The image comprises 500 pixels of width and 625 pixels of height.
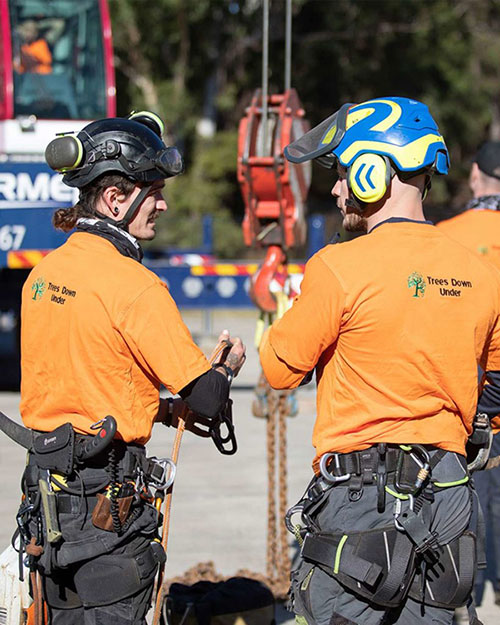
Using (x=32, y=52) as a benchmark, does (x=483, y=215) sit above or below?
below

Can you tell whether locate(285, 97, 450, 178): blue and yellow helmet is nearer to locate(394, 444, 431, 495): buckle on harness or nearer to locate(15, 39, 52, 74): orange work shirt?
locate(394, 444, 431, 495): buckle on harness

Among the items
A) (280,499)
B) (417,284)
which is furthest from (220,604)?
(417,284)

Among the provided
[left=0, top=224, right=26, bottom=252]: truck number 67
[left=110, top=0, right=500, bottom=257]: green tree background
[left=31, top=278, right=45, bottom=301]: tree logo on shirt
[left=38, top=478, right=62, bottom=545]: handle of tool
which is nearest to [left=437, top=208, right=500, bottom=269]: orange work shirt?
[left=31, top=278, right=45, bottom=301]: tree logo on shirt

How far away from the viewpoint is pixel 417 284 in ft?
9.81

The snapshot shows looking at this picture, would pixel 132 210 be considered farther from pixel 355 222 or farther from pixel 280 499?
pixel 280 499

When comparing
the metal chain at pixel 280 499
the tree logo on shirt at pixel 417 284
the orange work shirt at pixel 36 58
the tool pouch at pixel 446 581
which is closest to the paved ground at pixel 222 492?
the metal chain at pixel 280 499

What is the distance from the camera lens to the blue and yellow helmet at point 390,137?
10.0ft

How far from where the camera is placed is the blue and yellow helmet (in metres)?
3.06

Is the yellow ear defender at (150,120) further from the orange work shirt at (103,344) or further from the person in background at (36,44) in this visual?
the person in background at (36,44)

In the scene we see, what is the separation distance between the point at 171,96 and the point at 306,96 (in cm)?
455

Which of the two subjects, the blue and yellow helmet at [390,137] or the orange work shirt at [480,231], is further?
the orange work shirt at [480,231]

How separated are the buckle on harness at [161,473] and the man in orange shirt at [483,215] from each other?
7.37ft

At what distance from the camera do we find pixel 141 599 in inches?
129

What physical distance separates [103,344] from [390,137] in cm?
110
